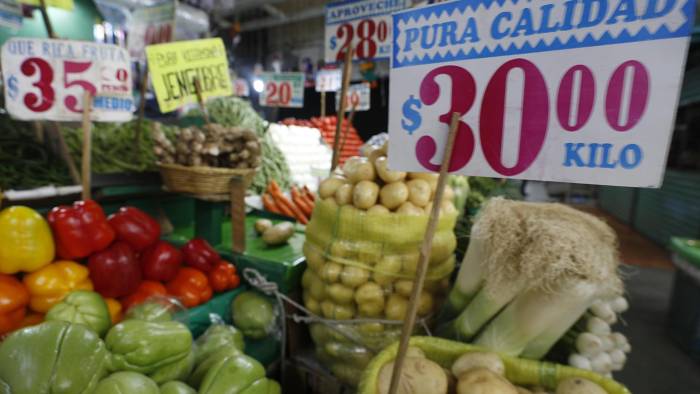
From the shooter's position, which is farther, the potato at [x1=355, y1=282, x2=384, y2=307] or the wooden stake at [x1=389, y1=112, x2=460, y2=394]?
the potato at [x1=355, y1=282, x2=384, y2=307]

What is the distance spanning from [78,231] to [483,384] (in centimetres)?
163

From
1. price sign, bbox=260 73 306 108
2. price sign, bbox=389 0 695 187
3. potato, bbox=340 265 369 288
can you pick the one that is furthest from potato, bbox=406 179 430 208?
price sign, bbox=260 73 306 108

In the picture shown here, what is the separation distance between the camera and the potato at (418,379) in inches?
44.4

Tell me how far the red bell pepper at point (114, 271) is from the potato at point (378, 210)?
1.10 meters

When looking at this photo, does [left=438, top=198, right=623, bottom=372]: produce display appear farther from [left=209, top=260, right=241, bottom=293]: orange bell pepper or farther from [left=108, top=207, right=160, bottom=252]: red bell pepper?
[left=108, top=207, right=160, bottom=252]: red bell pepper

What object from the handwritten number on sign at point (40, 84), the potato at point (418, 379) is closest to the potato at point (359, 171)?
the potato at point (418, 379)

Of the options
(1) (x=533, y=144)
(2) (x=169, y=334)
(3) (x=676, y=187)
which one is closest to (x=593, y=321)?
(1) (x=533, y=144)

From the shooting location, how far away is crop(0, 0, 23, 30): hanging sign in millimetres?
2188

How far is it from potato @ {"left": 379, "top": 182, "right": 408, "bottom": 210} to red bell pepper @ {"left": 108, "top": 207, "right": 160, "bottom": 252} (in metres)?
1.14

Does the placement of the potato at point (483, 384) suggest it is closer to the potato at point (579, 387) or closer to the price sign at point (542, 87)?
the potato at point (579, 387)

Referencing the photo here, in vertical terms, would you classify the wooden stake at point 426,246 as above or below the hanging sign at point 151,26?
below

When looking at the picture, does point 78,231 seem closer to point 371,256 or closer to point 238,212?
point 238,212

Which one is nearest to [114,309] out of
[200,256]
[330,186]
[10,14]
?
[200,256]

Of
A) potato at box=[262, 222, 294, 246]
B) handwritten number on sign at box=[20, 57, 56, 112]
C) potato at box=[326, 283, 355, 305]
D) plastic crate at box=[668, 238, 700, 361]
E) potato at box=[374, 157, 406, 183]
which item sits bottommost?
plastic crate at box=[668, 238, 700, 361]
